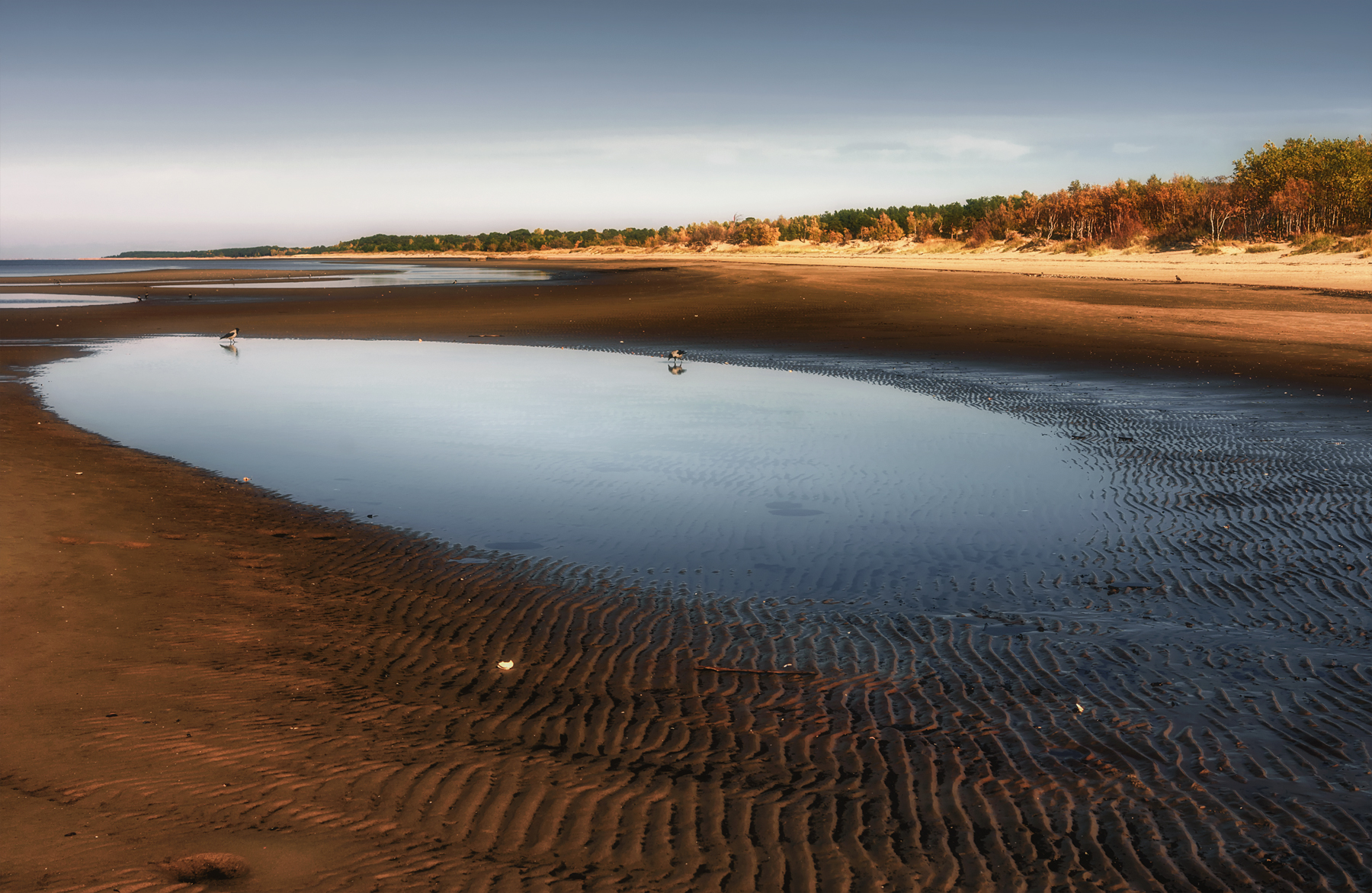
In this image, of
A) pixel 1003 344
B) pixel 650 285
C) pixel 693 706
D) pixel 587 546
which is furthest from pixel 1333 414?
pixel 650 285

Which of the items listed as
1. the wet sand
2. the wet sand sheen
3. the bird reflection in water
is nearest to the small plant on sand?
the bird reflection in water

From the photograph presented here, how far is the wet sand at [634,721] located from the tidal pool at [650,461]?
83 centimetres

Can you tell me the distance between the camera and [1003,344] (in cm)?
2256

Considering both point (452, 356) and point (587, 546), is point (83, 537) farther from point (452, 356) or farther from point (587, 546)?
point (452, 356)

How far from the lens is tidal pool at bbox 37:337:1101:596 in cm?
851

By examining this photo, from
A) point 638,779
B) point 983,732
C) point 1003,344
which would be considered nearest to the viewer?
point 638,779

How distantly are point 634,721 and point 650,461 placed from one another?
707 cm

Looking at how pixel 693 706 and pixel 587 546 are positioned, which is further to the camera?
pixel 587 546

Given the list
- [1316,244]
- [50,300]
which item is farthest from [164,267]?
[1316,244]

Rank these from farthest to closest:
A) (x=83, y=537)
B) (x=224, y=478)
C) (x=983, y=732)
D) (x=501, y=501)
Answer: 1. (x=224, y=478)
2. (x=501, y=501)
3. (x=83, y=537)
4. (x=983, y=732)

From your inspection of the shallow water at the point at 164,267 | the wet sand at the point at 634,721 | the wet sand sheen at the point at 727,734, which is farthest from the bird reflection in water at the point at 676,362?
the shallow water at the point at 164,267

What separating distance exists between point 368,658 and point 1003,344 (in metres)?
19.6

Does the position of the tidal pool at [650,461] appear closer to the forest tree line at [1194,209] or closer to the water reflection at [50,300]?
the water reflection at [50,300]

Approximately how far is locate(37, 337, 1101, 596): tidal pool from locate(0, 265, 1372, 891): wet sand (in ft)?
2.71
